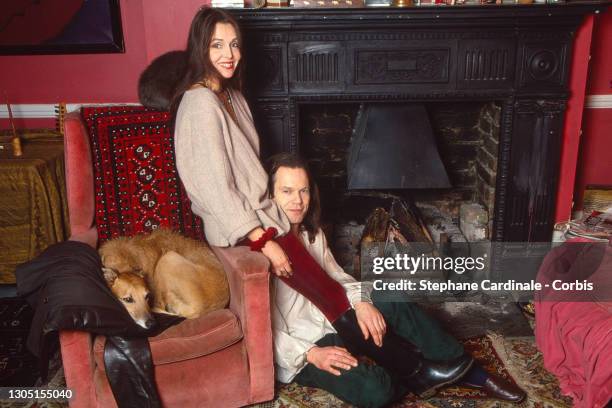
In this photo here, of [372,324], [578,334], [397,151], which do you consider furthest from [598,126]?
[372,324]

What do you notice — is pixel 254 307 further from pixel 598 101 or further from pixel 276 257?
pixel 598 101

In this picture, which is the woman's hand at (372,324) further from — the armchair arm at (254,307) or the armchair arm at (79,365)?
the armchair arm at (79,365)

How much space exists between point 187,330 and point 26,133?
2188 mm

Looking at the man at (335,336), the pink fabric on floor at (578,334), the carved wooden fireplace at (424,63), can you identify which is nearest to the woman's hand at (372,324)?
the man at (335,336)

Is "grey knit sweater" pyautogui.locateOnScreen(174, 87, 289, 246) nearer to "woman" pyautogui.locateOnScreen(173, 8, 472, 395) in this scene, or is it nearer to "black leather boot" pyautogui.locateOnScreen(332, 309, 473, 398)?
"woman" pyautogui.locateOnScreen(173, 8, 472, 395)

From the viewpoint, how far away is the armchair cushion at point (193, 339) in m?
2.22

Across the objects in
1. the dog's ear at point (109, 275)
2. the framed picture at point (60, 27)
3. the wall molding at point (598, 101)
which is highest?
the framed picture at point (60, 27)

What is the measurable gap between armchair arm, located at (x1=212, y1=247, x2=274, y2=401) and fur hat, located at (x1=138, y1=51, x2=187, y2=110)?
76 centimetres

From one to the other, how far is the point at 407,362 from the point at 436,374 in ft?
0.41

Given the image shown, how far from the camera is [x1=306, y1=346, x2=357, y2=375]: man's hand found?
7.66ft

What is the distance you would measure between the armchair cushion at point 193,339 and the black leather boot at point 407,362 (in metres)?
0.42

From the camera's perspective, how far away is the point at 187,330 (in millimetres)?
2275

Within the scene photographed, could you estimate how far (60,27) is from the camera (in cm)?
370

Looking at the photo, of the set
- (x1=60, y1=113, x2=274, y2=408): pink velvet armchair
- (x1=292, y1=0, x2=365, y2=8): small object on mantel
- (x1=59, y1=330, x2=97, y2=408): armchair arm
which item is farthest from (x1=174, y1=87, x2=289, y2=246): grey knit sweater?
(x1=292, y1=0, x2=365, y2=8): small object on mantel
